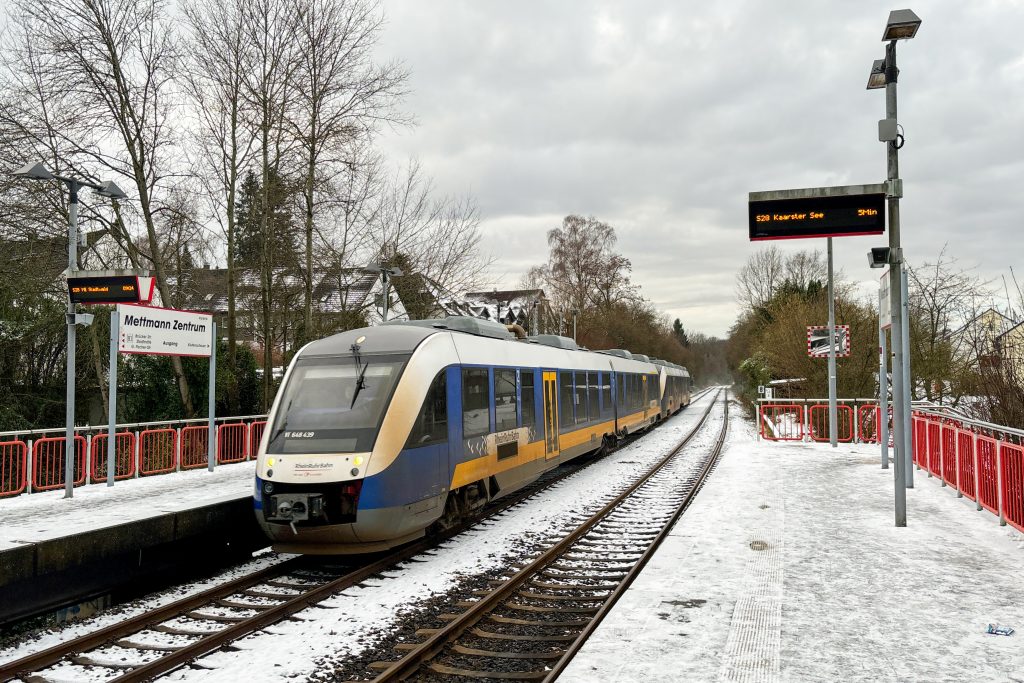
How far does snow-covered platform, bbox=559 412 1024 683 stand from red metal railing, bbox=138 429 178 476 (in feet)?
33.6

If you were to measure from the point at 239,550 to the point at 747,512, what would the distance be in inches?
264

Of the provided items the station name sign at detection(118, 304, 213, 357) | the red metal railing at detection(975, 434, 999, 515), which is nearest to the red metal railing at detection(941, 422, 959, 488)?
the red metal railing at detection(975, 434, 999, 515)

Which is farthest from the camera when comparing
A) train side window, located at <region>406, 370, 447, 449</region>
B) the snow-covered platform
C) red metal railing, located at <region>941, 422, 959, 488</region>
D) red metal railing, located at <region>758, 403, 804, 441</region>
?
red metal railing, located at <region>758, 403, 804, 441</region>

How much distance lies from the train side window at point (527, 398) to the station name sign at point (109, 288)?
6.19 meters

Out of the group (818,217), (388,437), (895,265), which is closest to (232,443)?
(388,437)

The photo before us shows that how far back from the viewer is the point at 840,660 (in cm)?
493

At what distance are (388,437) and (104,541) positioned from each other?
287 cm

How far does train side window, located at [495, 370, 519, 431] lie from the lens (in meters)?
10.7

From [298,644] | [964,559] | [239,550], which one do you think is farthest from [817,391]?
[298,644]

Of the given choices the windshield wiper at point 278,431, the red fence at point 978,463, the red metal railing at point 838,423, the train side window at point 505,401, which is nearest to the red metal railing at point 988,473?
the red fence at point 978,463

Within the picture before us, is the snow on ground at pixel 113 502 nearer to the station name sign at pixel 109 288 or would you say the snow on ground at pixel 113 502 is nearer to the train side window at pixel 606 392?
the station name sign at pixel 109 288

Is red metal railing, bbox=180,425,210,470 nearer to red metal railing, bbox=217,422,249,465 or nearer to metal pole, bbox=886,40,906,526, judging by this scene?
red metal railing, bbox=217,422,249,465

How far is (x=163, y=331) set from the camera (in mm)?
14039

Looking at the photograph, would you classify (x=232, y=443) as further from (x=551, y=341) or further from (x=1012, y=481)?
(x=1012, y=481)
